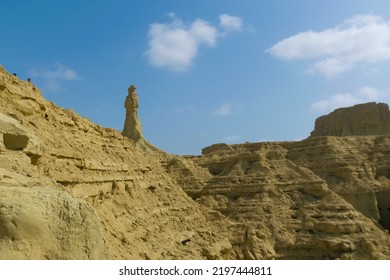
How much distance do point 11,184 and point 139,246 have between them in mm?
7826

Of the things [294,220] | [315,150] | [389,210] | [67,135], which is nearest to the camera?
[67,135]

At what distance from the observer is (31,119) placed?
13.6 metres

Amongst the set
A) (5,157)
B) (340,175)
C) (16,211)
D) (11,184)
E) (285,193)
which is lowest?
(16,211)

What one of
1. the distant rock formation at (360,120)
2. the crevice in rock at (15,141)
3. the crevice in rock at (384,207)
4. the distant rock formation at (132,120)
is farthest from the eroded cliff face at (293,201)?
the distant rock formation at (360,120)

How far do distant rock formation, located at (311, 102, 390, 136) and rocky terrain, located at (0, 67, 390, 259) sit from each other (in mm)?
18120

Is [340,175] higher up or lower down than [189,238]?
higher up

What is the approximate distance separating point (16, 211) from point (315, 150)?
3629 centimetres

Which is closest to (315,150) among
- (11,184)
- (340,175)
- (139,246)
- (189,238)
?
(340,175)

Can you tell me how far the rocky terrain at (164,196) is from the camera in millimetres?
6426

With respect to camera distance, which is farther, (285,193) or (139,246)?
(285,193)

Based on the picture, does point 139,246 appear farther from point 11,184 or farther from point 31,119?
point 11,184

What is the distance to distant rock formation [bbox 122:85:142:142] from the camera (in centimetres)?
3947

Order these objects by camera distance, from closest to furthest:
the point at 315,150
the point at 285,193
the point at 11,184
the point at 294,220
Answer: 1. the point at 11,184
2. the point at 294,220
3. the point at 285,193
4. the point at 315,150

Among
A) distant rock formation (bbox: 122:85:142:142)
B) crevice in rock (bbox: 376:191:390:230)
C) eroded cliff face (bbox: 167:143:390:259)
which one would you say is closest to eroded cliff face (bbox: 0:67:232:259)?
eroded cliff face (bbox: 167:143:390:259)
